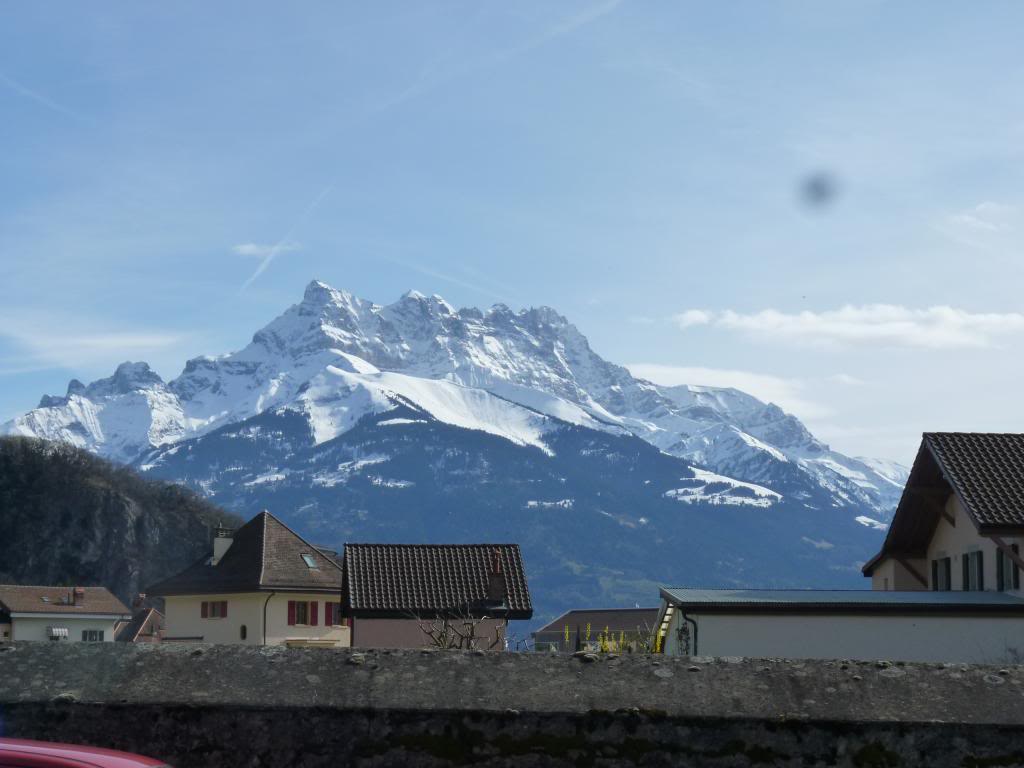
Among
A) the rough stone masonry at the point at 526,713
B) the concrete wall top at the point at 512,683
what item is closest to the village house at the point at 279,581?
the concrete wall top at the point at 512,683

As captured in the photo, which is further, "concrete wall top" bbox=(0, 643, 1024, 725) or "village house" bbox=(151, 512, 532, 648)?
"village house" bbox=(151, 512, 532, 648)

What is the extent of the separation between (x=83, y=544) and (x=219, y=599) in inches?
3321

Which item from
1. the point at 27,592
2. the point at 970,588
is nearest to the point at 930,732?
the point at 970,588

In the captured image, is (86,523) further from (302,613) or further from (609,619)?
(302,613)

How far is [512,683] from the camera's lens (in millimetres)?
8172

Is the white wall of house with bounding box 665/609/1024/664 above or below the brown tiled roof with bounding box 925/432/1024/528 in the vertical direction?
below

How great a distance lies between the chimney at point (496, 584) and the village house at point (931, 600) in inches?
649

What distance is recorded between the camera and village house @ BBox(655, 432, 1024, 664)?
2348cm

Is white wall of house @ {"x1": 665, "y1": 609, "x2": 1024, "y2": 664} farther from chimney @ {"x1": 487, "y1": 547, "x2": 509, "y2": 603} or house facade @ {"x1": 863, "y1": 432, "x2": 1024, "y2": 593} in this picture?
chimney @ {"x1": 487, "y1": 547, "x2": 509, "y2": 603}

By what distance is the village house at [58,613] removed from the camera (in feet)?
330

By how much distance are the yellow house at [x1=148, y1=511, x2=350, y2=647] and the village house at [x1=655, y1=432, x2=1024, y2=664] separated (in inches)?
1532

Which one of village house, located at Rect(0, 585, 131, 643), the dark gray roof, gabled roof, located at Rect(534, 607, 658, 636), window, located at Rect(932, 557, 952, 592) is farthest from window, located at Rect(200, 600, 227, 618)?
the dark gray roof

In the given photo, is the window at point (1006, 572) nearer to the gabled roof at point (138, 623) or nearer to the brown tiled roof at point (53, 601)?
the gabled roof at point (138, 623)

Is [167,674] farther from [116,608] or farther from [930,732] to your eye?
[116,608]
